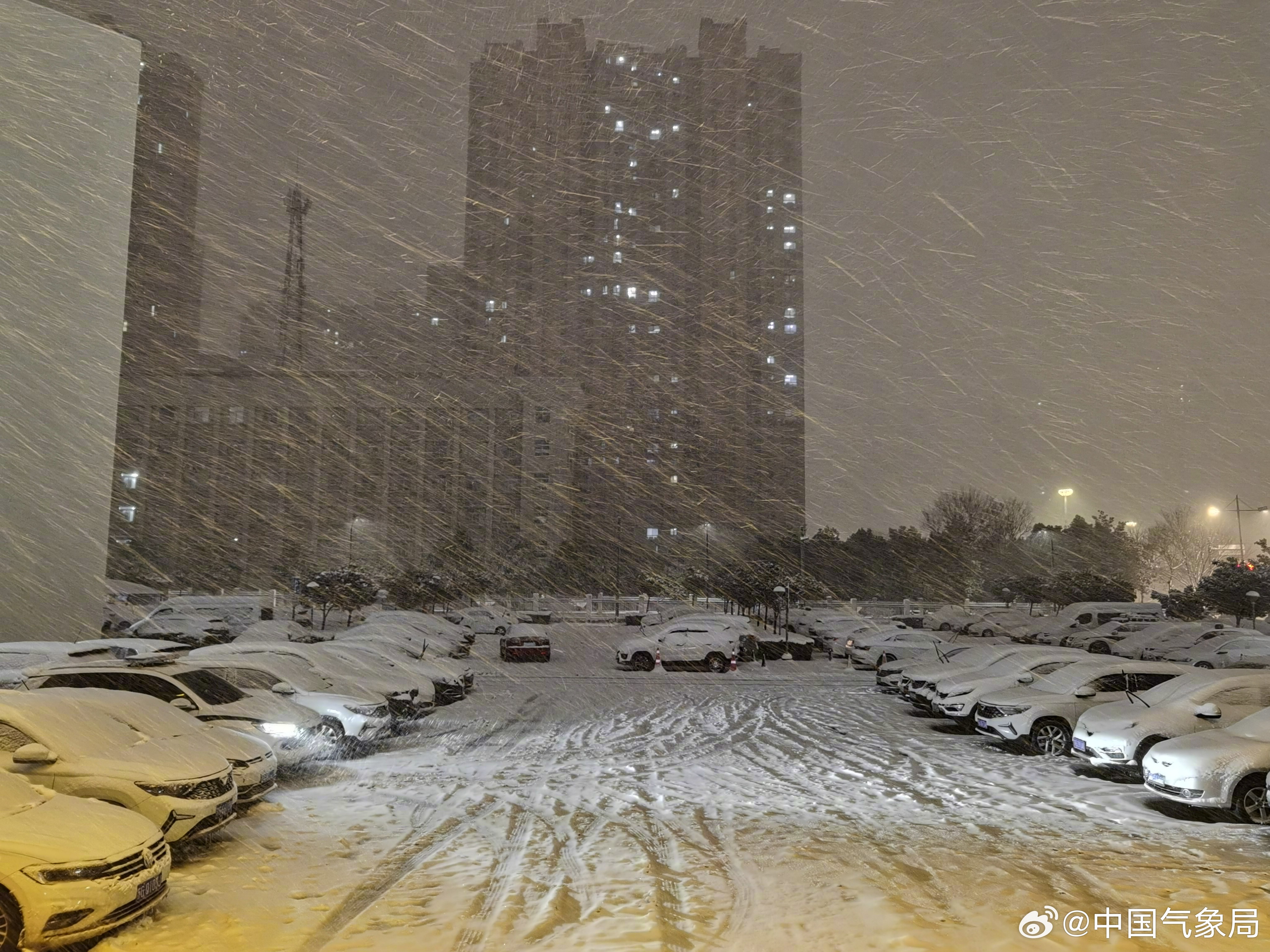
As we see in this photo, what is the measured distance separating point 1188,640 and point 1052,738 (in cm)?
2060

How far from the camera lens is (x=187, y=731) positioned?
7891mm

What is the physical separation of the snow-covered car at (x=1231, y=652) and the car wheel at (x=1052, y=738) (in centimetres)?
1465

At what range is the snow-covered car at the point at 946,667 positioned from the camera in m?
16.2

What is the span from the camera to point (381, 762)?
1092cm

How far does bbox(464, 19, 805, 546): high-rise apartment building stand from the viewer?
10275 cm

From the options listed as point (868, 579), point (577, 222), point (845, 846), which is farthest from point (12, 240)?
point (577, 222)

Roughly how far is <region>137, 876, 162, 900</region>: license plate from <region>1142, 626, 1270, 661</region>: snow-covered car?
27126 millimetres

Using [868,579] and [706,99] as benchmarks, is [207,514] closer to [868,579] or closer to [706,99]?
[868,579]

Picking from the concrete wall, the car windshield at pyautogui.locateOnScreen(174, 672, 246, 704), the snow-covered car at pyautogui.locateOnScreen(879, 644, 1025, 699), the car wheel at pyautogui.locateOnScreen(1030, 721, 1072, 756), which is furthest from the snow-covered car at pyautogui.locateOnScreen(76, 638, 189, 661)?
the car wheel at pyautogui.locateOnScreen(1030, 721, 1072, 756)

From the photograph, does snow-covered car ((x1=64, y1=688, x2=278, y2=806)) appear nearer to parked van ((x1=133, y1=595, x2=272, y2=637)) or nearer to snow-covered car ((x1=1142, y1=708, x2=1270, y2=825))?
snow-covered car ((x1=1142, y1=708, x2=1270, y2=825))

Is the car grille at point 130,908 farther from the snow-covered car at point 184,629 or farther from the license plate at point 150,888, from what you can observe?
the snow-covered car at point 184,629

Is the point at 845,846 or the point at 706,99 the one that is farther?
the point at 706,99

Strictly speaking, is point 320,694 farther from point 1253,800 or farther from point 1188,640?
point 1188,640

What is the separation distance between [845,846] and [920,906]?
60.6 inches
